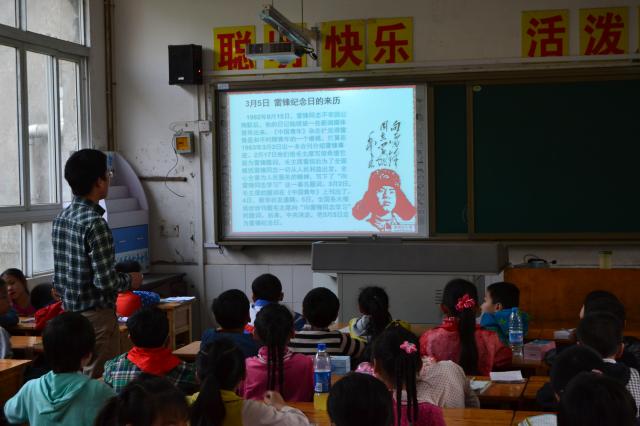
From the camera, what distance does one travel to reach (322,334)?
3.61m

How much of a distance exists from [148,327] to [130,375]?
0.20 metres

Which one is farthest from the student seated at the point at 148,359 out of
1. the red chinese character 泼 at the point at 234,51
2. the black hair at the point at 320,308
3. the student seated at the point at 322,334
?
the red chinese character 泼 at the point at 234,51

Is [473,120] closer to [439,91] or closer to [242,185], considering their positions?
[439,91]

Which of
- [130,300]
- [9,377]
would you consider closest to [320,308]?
[9,377]

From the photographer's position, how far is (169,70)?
6531 mm

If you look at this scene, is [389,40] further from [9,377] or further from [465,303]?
[9,377]

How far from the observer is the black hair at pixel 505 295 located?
168 inches

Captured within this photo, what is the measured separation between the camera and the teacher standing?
3.49 m

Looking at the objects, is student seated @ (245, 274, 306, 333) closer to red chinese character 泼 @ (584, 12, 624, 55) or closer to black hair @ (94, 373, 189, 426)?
black hair @ (94, 373, 189, 426)

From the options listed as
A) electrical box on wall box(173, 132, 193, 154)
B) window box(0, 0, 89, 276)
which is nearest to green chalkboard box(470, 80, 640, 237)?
electrical box on wall box(173, 132, 193, 154)

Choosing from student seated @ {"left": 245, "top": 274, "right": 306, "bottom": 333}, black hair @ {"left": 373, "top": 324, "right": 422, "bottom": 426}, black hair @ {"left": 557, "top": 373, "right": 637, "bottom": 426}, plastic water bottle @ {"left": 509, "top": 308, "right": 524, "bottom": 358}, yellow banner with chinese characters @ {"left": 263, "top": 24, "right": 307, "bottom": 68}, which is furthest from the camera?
yellow banner with chinese characters @ {"left": 263, "top": 24, "right": 307, "bottom": 68}

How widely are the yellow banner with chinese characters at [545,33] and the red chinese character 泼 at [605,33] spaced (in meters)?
0.17

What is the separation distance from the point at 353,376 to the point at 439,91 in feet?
14.8

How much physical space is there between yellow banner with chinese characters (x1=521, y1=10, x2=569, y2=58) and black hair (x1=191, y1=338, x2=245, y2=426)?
434 centimetres
